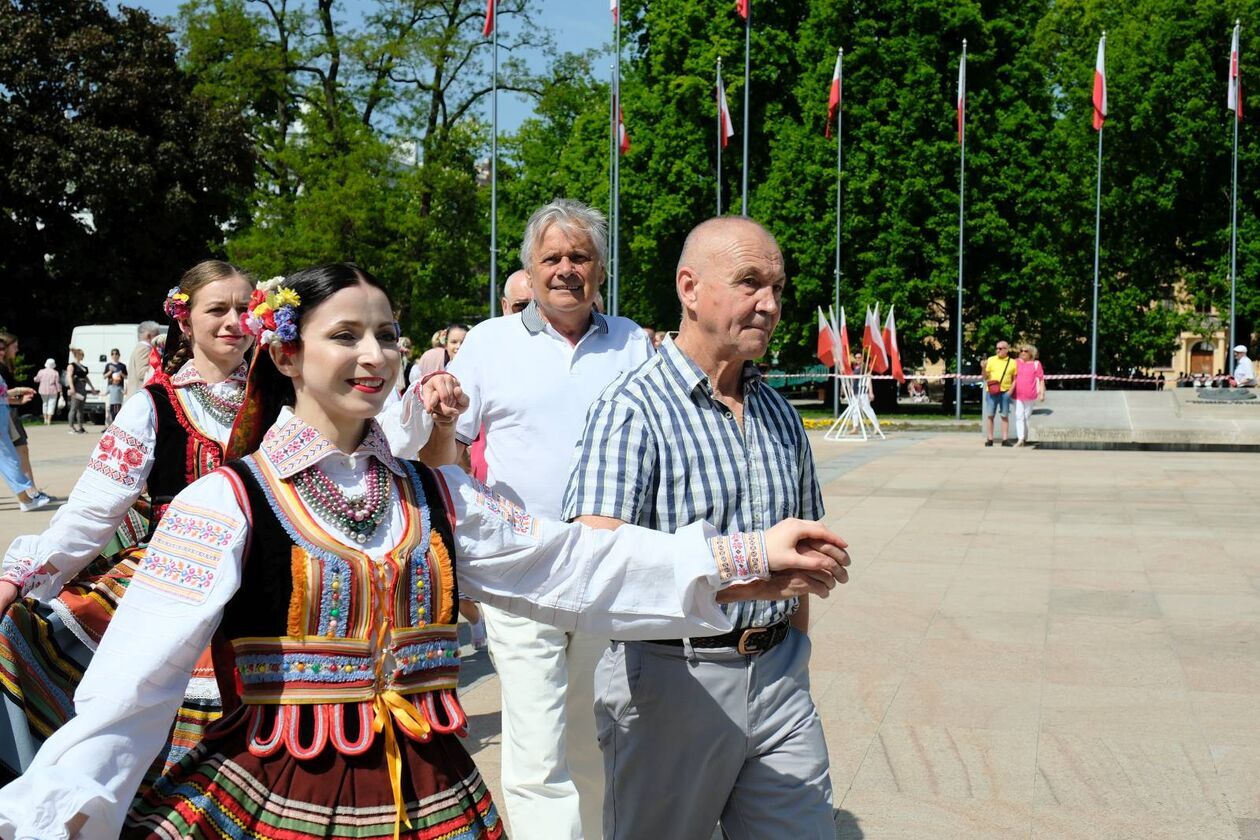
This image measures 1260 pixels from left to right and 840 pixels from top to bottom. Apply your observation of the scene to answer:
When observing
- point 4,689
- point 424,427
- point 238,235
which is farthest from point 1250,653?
point 238,235

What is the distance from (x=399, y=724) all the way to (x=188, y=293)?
8.53 ft

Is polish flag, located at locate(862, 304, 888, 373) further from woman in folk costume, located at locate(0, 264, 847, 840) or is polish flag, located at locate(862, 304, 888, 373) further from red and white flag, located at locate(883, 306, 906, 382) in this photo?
woman in folk costume, located at locate(0, 264, 847, 840)

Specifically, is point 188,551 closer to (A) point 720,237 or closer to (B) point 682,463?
(B) point 682,463

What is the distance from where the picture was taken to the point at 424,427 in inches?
164

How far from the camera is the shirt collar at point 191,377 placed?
442 centimetres

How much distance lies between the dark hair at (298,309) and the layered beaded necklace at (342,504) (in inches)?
9.5

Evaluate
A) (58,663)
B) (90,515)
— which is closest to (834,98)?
(90,515)

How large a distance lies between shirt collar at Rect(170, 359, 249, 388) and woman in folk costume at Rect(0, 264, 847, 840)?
5.75 ft

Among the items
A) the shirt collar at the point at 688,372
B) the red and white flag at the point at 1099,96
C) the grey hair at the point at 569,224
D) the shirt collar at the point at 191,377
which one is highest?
the red and white flag at the point at 1099,96

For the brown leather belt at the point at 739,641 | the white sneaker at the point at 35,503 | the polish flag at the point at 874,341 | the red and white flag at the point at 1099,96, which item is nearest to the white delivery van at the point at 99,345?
the polish flag at the point at 874,341

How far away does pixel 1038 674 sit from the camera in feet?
22.9

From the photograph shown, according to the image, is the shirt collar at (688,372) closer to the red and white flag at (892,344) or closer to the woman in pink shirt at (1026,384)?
the woman in pink shirt at (1026,384)

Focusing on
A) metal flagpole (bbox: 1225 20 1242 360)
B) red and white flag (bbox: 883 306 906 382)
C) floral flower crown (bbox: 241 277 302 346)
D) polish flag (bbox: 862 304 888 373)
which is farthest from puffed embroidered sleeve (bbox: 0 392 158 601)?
metal flagpole (bbox: 1225 20 1242 360)

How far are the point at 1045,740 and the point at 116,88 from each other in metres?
38.0
